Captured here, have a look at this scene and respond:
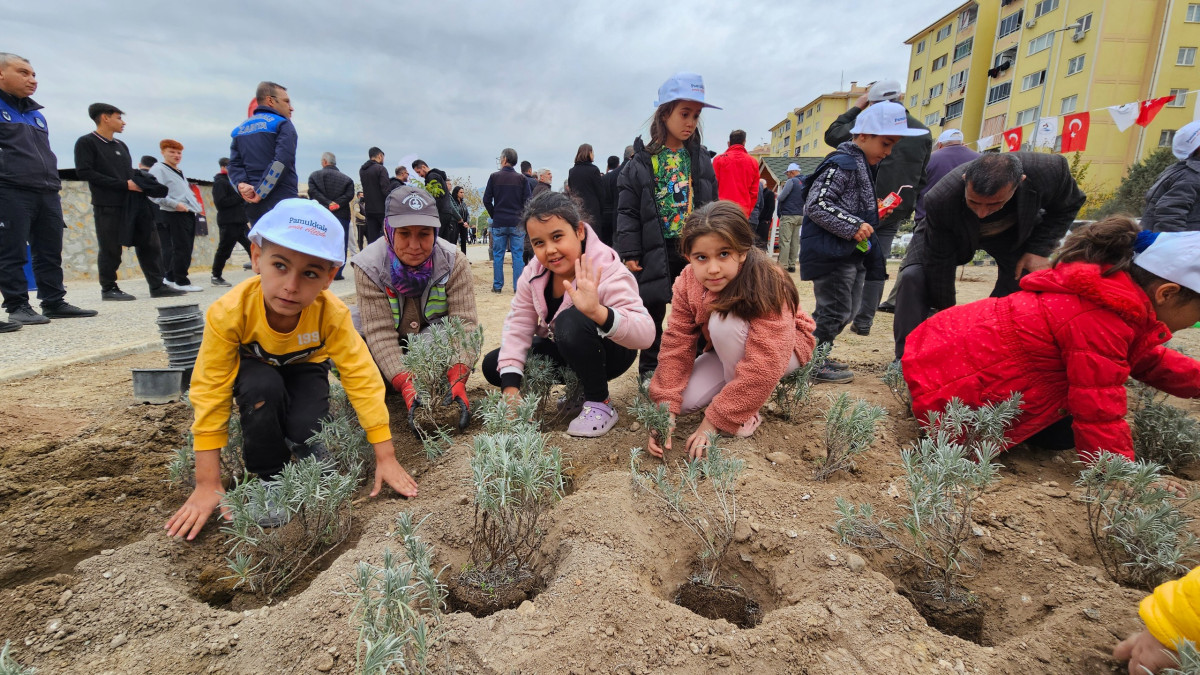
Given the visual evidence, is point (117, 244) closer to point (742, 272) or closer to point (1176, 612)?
point (742, 272)

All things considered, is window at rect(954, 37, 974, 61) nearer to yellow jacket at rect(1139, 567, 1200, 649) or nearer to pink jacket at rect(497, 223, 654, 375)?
pink jacket at rect(497, 223, 654, 375)

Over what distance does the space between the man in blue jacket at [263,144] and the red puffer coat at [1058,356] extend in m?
5.87

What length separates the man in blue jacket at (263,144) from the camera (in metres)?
5.13

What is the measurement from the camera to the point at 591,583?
1.61 metres

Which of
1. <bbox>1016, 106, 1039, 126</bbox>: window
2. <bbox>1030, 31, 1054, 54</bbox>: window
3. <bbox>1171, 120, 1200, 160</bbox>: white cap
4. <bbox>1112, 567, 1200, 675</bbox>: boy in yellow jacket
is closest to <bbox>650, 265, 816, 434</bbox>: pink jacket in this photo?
<bbox>1112, 567, 1200, 675</bbox>: boy in yellow jacket

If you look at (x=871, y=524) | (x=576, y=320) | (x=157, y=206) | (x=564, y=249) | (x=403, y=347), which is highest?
(x=157, y=206)

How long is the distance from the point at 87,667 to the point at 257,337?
125cm

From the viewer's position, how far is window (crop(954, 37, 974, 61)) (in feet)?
121

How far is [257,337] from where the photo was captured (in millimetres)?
2264

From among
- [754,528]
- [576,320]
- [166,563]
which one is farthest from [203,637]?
[576,320]

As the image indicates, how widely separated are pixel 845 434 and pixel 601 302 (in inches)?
57.2

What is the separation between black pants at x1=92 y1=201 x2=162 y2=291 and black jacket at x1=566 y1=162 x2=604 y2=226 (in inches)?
219

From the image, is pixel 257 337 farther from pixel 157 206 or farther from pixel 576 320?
pixel 157 206

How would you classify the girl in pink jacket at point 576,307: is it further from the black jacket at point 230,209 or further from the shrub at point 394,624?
the black jacket at point 230,209
